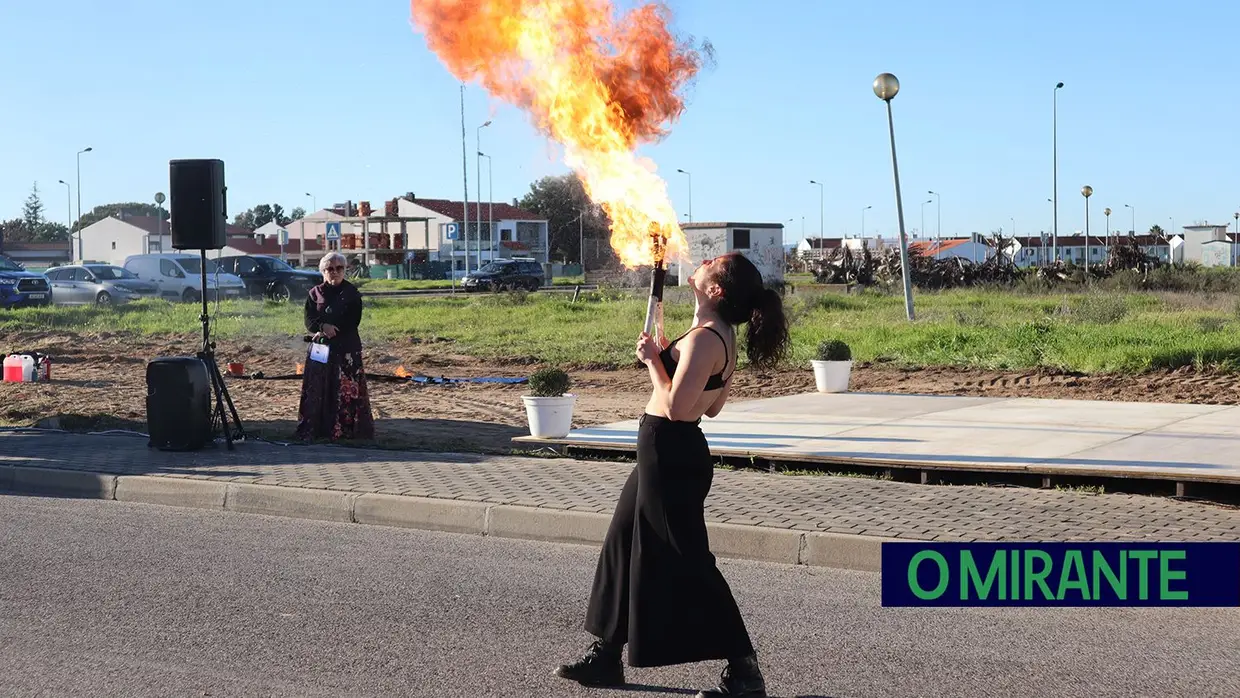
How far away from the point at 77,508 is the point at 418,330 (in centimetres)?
1844

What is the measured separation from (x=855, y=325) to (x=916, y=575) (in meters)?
17.7

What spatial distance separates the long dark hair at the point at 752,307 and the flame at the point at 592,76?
45.6 inches

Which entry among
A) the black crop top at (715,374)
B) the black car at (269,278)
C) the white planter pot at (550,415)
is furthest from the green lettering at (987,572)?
the black car at (269,278)

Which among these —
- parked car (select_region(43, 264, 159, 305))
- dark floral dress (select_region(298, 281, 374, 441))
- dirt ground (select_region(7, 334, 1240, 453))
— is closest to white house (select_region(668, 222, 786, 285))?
parked car (select_region(43, 264, 159, 305))

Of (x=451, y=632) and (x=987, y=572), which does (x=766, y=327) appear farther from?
(x=987, y=572)

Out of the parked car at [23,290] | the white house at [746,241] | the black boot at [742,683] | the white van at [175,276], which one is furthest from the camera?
the white house at [746,241]

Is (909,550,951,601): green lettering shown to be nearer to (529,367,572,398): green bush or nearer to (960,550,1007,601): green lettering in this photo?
(960,550,1007,601): green lettering

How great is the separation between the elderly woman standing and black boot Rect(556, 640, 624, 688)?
24.1 feet

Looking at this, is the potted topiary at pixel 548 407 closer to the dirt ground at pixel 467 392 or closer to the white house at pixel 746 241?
the dirt ground at pixel 467 392

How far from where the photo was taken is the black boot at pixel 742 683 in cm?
522

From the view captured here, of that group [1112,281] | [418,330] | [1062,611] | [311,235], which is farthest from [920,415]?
[311,235]

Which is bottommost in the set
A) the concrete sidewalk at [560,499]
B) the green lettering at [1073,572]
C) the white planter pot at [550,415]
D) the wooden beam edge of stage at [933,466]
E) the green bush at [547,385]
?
the green lettering at [1073,572]

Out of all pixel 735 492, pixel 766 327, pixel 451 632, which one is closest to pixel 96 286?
pixel 735 492

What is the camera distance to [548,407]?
39.8 feet
